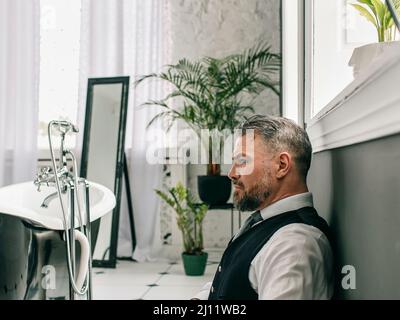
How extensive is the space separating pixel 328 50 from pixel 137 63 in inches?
86.3

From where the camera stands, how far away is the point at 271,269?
2.91 ft

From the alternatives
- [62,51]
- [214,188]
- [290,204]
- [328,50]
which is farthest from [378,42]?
[62,51]

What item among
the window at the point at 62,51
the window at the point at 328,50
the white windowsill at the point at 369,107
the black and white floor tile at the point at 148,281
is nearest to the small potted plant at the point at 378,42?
the white windowsill at the point at 369,107

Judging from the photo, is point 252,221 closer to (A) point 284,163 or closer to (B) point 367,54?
(A) point 284,163

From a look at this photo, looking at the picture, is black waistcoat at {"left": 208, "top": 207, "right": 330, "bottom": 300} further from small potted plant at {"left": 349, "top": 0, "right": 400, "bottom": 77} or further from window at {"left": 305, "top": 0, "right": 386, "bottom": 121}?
window at {"left": 305, "top": 0, "right": 386, "bottom": 121}

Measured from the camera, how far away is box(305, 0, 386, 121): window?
6.35 feet

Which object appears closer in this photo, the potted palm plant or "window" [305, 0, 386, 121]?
"window" [305, 0, 386, 121]

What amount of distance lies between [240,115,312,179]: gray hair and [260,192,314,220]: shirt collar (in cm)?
6

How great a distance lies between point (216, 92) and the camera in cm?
362

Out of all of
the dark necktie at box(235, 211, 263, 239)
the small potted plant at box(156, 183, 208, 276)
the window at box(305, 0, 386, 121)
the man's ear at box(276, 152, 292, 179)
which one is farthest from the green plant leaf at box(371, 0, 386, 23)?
the small potted plant at box(156, 183, 208, 276)

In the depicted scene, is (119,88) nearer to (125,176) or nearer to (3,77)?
(125,176)

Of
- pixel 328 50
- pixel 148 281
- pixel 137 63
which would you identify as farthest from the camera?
pixel 137 63

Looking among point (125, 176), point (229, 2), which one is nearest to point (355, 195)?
point (125, 176)

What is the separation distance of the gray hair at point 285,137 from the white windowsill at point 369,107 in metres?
0.06
